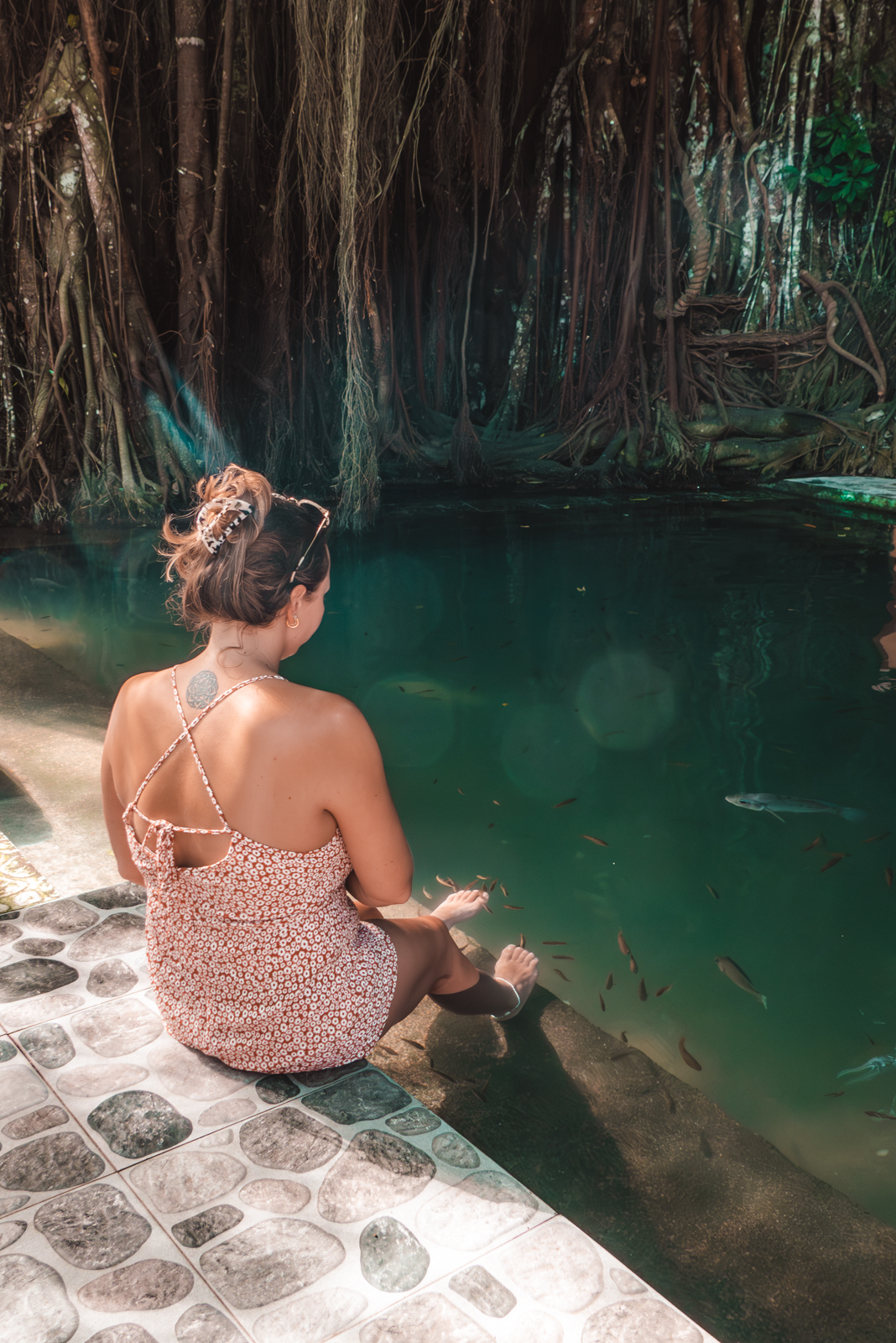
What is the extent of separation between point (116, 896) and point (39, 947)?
21cm

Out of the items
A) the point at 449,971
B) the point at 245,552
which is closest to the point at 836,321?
the point at 449,971

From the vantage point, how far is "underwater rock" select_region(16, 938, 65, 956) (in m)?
1.66

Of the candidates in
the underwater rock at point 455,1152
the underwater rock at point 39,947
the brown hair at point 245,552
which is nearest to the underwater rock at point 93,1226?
the underwater rock at point 455,1152

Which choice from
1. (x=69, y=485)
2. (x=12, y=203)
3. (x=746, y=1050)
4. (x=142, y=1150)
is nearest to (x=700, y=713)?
(x=746, y=1050)

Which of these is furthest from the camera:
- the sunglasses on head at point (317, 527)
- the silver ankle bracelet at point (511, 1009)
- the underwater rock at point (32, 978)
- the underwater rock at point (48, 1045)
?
the silver ankle bracelet at point (511, 1009)

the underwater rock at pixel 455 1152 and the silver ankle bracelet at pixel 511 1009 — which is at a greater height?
the underwater rock at pixel 455 1152

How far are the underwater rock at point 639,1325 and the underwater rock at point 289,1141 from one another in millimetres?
378

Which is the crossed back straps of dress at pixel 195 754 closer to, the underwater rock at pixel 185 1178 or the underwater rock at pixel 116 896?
the underwater rock at pixel 185 1178

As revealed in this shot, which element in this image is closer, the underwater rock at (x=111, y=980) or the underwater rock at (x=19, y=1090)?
the underwater rock at (x=19, y=1090)

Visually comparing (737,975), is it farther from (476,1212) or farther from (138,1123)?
(138,1123)

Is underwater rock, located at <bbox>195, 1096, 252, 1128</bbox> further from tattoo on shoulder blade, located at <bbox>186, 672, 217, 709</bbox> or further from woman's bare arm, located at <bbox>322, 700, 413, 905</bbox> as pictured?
→ tattoo on shoulder blade, located at <bbox>186, 672, 217, 709</bbox>

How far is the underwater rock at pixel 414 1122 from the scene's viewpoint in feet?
4.15

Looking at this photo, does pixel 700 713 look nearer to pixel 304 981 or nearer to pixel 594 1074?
pixel 594 1074

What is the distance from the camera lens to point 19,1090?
1328 millimetres
